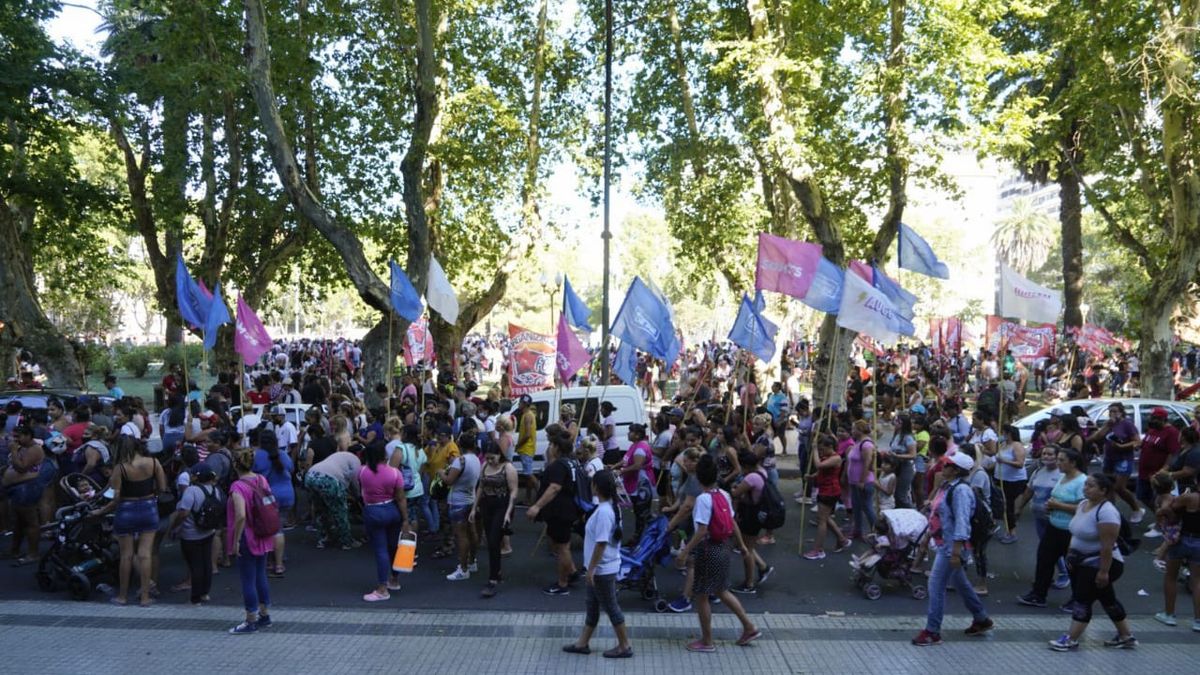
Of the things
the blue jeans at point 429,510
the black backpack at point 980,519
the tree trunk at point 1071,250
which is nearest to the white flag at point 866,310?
the black backpack at point 980,519

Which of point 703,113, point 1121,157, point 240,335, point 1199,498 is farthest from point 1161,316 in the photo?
point 240,335

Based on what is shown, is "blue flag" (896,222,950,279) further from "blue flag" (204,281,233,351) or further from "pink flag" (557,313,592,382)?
"blue flag" (204,281,233,351)

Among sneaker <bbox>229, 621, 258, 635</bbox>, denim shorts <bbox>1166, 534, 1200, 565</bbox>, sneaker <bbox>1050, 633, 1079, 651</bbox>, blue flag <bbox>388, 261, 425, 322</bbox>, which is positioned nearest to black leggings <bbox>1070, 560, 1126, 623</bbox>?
sneaker <bbox>1050, 633, 1079, 651</bbox>

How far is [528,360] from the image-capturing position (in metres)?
18.0

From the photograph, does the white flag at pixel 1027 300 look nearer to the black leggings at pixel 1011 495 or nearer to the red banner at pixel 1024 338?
the black leggings at pixel 1011 495

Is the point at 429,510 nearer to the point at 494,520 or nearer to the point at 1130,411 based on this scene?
the point at 494,520

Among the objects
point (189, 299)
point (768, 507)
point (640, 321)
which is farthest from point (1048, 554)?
point (189, 299)

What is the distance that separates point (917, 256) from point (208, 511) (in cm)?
1126

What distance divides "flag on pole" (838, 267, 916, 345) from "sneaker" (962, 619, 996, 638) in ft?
13.1

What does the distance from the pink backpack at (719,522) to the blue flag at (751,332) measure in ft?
Answer: 23.8

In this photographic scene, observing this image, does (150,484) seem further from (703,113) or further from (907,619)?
(703,113)

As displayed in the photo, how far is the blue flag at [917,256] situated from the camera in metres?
14.9

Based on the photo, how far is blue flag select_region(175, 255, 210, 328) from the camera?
1349cm

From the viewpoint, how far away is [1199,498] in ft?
25.6
